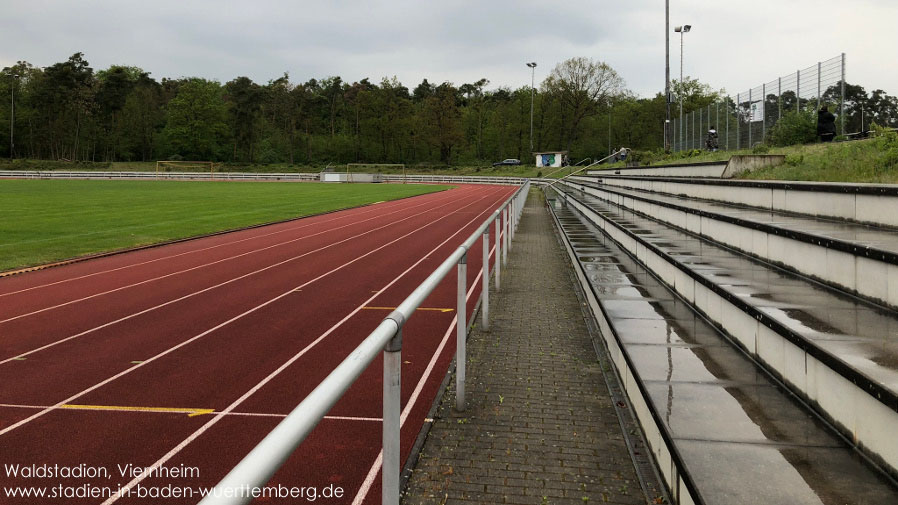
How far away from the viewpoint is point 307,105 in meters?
107

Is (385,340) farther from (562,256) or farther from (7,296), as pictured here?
(562,256)

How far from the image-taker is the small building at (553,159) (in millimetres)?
63938

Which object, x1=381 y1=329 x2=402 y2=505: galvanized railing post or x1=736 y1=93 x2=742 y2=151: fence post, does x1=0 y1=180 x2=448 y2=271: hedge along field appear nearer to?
x1=381 y1=329 x2=402 y2=505: galvanized railing post

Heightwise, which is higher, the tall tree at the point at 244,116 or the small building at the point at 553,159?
the tall tree at the point at 244,116

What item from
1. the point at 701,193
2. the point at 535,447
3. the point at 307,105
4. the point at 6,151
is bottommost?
the point at 535,447

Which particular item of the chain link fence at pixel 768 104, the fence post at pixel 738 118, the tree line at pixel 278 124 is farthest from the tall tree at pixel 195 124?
the fence post at pixel 738 118

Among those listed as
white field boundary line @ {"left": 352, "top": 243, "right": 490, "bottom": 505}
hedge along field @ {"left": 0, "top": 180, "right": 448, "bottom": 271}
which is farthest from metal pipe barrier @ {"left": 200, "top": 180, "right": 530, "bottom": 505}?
hedge along field @ {"left": 0, "top": 180, "right": 448, "bottom": 271}

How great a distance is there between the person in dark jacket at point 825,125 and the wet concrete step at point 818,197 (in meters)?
A: 4.49

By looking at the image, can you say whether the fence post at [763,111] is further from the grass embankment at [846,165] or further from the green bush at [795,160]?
the green bush at [795,160]

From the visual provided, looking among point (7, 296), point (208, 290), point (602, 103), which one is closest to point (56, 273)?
point (7, 296)

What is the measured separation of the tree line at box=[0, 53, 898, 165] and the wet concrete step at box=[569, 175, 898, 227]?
259 ft

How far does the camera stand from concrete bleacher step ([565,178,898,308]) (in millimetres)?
4008

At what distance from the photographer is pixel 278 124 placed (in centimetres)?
11119

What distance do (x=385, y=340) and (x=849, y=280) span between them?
12.9ft
